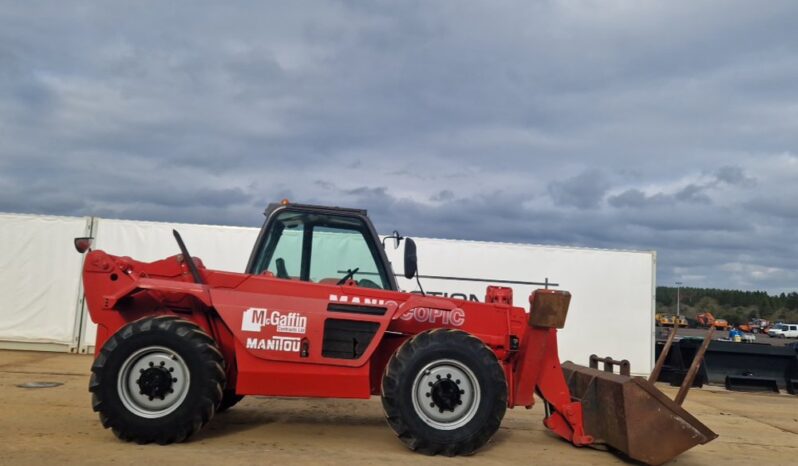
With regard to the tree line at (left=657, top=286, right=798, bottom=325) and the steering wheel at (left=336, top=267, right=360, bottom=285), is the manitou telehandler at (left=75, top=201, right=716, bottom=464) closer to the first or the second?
the steering wheel at (left=336, top=267, right=360, bottom=285)

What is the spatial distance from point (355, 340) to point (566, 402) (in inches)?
83.9

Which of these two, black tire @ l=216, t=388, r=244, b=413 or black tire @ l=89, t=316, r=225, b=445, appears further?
black tire @ l=216, t=388, r=244, b=413

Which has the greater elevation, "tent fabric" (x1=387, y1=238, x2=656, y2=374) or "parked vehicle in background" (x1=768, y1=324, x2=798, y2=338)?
"tent fabric" (x1=387, y1=238, x2=656, y2=374)

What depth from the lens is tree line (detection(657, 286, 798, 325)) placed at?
96.2 m

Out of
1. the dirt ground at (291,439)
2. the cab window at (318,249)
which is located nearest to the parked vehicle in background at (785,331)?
the dirt ground at (291,439)

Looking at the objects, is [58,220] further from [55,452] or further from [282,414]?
[55,452]

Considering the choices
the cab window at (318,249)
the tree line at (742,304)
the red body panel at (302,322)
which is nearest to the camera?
the red body panel at (302,322)

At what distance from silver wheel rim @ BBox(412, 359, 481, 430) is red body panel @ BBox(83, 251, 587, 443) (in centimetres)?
52

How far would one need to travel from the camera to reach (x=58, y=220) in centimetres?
1423

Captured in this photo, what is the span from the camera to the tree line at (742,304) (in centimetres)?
9625

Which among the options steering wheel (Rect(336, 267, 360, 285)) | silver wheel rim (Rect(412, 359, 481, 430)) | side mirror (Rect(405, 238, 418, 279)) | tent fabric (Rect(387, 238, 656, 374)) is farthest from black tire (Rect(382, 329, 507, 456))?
tent fabric (Rect(387, 238, 656, 374))

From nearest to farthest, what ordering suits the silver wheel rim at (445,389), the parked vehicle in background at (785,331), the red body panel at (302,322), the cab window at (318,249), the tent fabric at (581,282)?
A: the silver wheel rim at (445,389), the red body panel at (302,322), the cab window at (318,249), the tent fabric at (581,282), the parked vehicle in background at (785,331)

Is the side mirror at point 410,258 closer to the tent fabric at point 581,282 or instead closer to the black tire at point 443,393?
the black tire at point 443,393

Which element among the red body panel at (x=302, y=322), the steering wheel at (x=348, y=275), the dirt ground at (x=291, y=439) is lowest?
the dirt ground at (x=291, y=439)
